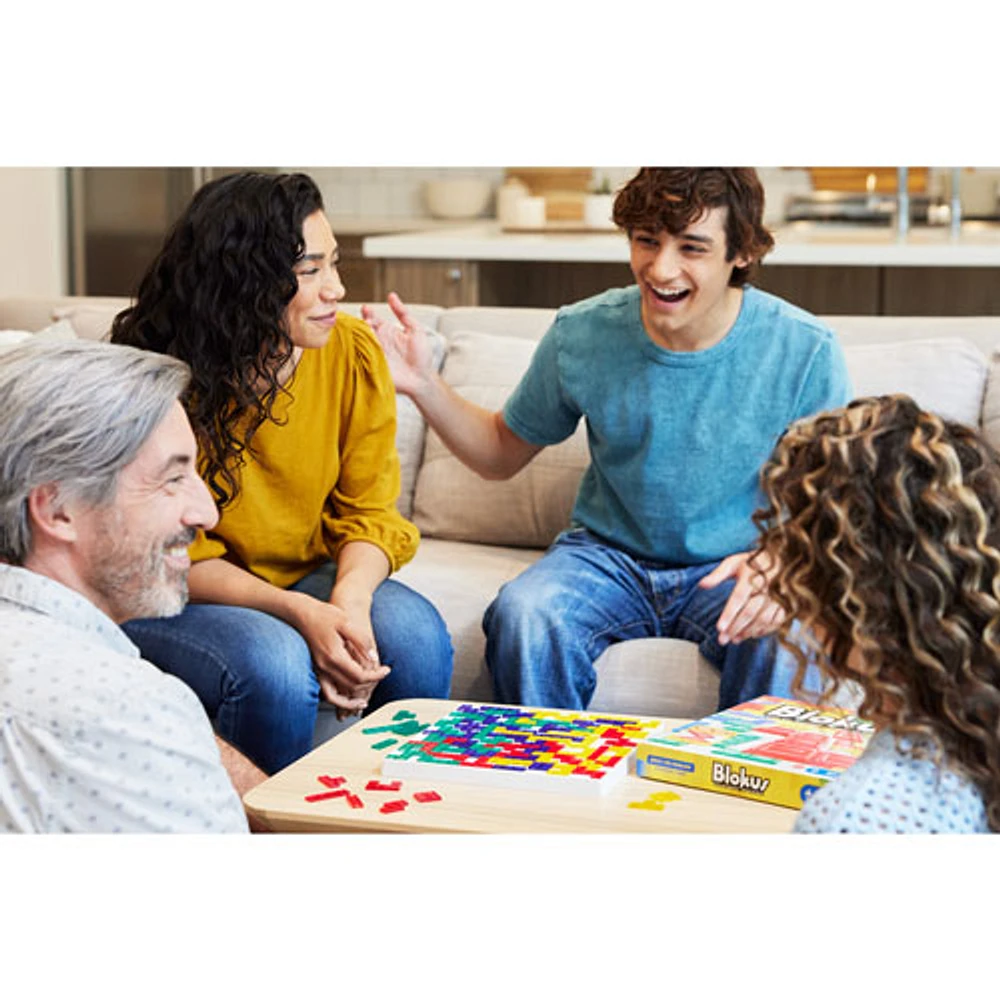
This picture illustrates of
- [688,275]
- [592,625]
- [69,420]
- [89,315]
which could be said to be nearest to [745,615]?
[592,625]

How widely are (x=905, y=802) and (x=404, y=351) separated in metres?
1.45

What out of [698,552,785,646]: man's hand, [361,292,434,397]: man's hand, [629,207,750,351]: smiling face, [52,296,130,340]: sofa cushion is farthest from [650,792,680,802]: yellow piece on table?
[52,296,130,340]: sofa cushion

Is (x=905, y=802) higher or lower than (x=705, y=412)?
A: lower

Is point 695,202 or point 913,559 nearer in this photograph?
point 913,559

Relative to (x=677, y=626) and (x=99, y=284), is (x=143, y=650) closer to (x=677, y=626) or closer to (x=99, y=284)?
(x=677, y=626)

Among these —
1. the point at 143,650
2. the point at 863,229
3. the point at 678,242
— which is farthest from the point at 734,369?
the point at 863,229

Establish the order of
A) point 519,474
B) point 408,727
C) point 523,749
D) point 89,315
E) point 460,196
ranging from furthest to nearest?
point 460,196
point 89,315
point 519,474
point 408,727
point 523,749

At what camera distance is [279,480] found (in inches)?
86.7

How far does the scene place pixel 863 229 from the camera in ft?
16.8

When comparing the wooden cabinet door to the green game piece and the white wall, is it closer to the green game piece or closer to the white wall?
the white wall

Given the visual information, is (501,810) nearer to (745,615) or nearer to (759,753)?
(759,753)

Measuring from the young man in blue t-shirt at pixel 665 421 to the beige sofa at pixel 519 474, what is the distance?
0.06 metres

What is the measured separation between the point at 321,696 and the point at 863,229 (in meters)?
3.49

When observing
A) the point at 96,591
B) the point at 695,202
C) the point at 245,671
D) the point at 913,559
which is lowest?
the point at 245,671
